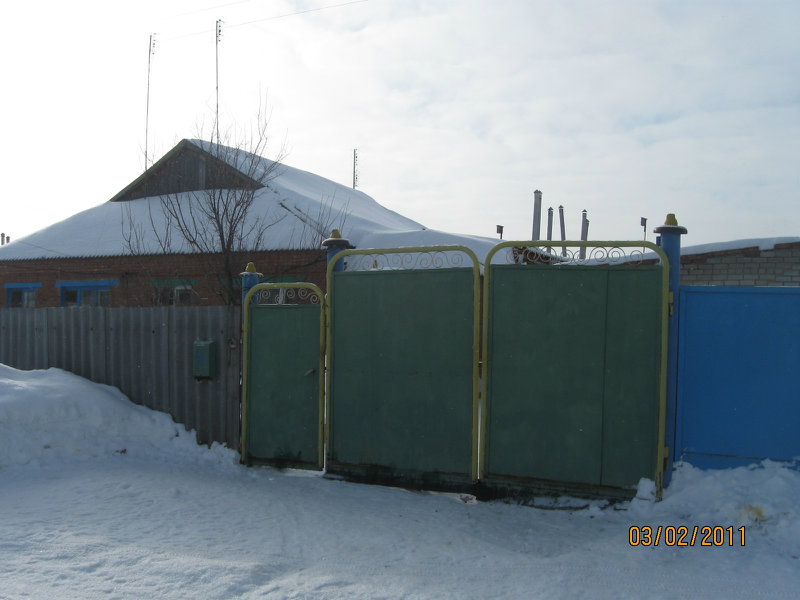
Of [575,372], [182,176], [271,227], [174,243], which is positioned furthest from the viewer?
[182,176]

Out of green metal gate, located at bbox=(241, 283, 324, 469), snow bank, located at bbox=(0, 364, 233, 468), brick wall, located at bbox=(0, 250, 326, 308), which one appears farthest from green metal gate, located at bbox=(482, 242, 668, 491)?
brick wall, located at bbox=(0, 250, 326, 308)

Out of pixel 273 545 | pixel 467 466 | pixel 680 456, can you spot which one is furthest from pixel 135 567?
pixel 680 456

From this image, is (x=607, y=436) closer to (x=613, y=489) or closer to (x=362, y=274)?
(x=613, y=489)

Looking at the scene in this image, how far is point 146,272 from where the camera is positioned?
16.4 meters

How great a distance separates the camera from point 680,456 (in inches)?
198

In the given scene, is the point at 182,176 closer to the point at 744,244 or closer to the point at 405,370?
the point at 405,370

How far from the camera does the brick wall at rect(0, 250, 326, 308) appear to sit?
1477 centimetres

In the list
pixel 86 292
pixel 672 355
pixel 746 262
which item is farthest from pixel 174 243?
pixel 672 355

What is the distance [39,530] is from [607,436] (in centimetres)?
439

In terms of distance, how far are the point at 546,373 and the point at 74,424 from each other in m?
4.81

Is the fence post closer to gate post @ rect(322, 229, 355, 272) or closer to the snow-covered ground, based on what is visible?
the snow-covered ground

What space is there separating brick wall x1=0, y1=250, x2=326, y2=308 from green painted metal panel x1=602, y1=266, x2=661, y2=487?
9276mm

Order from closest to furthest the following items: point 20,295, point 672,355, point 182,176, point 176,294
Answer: point 672,355
point 176,294
point 182,176
point 20,295

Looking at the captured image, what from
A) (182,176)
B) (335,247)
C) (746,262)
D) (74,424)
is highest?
(182,176)
